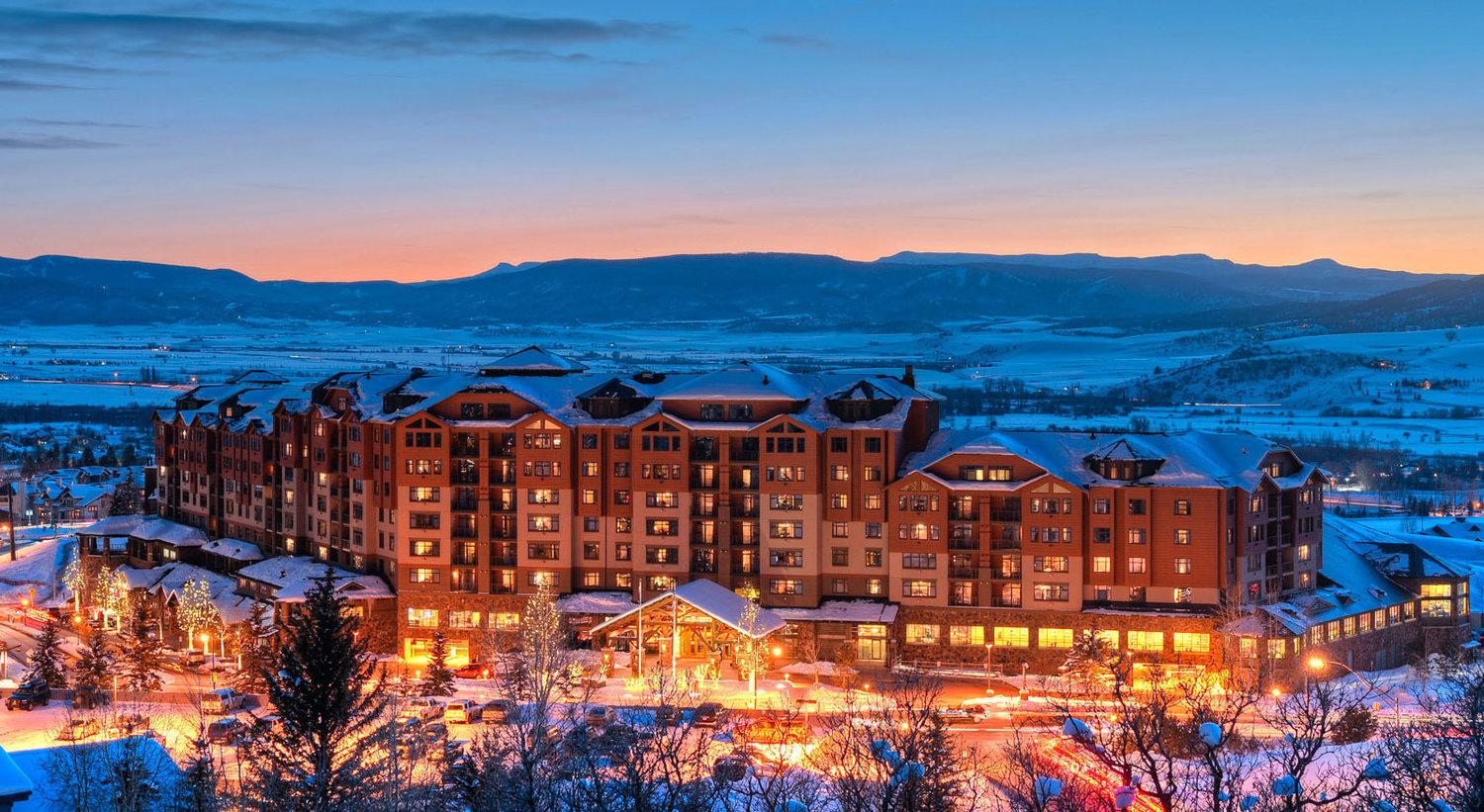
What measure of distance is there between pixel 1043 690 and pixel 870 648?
849 cm

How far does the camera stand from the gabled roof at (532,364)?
252 ft

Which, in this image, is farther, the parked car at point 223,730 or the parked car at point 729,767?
the parked car at point 223,730

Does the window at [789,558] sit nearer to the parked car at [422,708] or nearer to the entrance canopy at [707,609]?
the entrance canopy at [707,609]

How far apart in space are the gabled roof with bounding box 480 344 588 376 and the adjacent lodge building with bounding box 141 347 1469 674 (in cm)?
182

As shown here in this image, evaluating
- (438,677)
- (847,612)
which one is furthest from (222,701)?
(847,612)

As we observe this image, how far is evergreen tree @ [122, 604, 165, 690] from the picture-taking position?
6050 cm

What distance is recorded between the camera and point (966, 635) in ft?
214

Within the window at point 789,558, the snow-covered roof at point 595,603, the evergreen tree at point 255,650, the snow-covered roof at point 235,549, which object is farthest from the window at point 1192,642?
the snow-covered roof at point 235,549

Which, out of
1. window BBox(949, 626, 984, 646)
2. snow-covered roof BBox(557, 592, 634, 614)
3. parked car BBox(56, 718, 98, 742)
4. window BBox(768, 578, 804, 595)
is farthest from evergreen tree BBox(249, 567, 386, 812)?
window BBox(949, 626, 984, 646)

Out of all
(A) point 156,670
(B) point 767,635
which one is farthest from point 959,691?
(A) point 156,670

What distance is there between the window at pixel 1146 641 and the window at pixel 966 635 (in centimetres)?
626

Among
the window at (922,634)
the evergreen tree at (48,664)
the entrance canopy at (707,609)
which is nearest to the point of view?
the evergreen tree at (48,664)

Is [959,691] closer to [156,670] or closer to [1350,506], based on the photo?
[156,670]

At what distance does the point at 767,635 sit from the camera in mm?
65000
